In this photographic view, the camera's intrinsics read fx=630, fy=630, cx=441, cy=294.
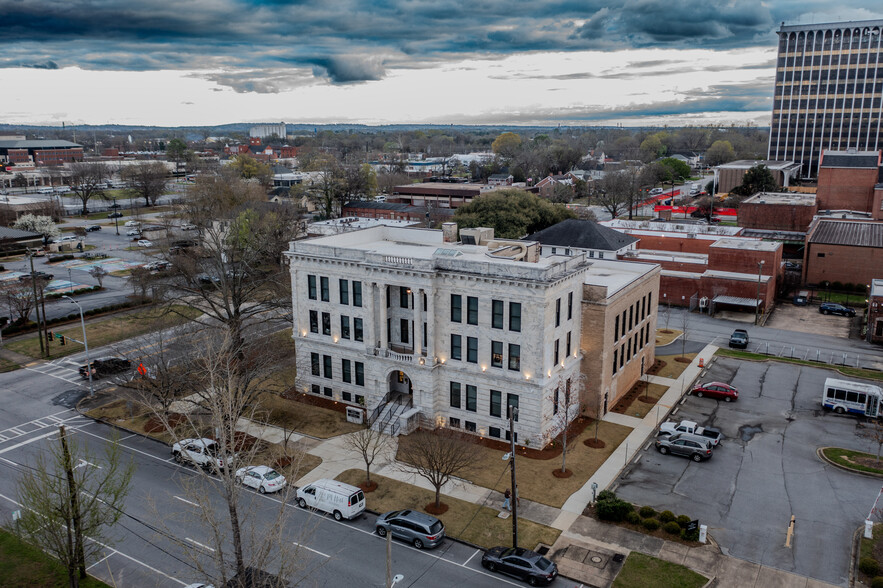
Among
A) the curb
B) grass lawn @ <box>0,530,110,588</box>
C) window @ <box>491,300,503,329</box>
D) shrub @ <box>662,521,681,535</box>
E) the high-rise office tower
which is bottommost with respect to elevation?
grass lawn @ <box>0,530,110,588</box>

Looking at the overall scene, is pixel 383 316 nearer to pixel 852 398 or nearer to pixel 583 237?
pixel 852 398

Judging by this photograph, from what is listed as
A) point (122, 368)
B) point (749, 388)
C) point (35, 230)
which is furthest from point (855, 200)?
point (35, 230)

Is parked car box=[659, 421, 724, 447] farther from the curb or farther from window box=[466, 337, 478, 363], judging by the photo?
window box=[466, 337, 478, 363]

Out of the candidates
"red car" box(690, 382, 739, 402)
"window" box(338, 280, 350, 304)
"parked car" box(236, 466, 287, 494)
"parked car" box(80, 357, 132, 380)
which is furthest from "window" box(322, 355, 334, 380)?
"red car" box(690, 382, 739, 402)

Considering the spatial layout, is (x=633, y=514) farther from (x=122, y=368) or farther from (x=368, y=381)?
(x=122, y=368)

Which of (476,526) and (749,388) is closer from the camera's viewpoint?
(476,526)

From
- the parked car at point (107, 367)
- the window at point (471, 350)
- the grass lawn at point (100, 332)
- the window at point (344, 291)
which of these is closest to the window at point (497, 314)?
the window at point (471, 350)
